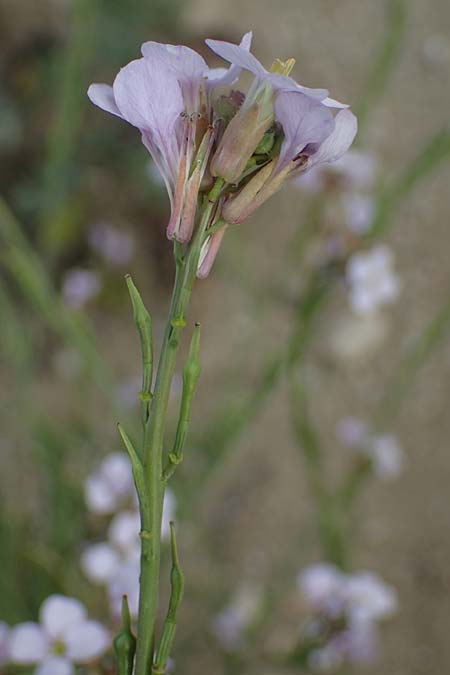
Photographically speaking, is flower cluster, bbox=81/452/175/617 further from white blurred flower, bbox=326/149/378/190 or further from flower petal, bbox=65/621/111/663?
white blurred flower, bbox=326/149/378/190

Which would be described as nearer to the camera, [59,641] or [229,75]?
[229,75]

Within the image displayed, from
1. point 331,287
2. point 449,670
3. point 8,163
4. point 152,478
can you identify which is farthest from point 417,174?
point 8,163

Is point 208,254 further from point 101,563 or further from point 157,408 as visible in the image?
point 101,563

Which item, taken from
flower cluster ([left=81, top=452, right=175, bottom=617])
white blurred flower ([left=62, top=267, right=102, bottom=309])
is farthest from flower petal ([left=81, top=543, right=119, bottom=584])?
white blurred flower ([left=62, top=267, right=102, bottom=309])

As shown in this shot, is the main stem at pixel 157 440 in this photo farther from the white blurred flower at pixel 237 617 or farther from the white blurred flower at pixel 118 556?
the white blurred flower at pixel 237 617

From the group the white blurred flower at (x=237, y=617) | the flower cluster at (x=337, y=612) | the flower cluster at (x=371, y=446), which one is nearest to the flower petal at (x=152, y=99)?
the flower cluster at (x=337, y=612)

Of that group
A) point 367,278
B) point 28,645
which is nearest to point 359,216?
point 367,278
